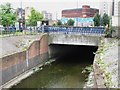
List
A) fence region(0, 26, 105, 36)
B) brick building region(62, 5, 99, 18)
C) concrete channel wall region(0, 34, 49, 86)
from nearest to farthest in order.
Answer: concrete channel wall region(0, 34, 49, 86) → fence region(0, 26, 105, 36) → brick building region(62, 5, 99, 18)

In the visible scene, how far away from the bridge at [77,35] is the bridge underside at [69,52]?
161 centimetres

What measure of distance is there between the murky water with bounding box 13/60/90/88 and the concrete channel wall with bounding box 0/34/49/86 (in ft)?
3.43

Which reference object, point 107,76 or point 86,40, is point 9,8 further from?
point 107,76

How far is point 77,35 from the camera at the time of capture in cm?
2764

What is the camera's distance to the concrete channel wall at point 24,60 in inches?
649

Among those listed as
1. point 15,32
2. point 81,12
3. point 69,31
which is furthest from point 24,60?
point 81,12

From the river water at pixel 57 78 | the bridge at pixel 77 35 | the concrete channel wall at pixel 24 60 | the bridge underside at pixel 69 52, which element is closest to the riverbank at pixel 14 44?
the concrete channel wall at pixel 24 60

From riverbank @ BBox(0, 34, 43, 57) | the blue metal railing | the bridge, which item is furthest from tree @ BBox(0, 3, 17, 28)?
riverbank @ BBox(0, 34, 43, 57)

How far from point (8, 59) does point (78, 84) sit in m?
5.51

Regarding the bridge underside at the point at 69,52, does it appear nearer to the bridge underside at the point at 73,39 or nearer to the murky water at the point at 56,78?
the bridge underside at the point at 73,39

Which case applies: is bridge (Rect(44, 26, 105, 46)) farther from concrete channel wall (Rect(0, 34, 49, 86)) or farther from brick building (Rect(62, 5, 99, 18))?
brick building (Rect(62, 5, 99, 18))

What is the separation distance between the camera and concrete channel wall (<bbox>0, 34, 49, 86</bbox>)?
54.1 feet

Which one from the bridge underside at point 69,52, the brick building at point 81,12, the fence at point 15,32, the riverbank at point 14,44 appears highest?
the brick building at point 81,12

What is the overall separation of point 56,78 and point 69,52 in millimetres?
16589
